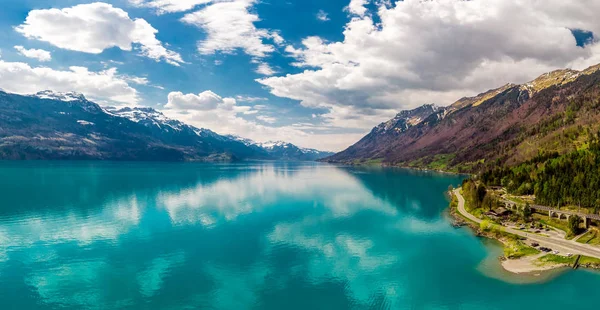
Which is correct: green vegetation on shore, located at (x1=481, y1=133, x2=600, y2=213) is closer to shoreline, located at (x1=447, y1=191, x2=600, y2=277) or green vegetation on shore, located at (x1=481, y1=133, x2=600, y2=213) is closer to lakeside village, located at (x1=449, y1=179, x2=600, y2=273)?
lakeside village, located at (x1=449, y1=179, x2=600, y2=273)

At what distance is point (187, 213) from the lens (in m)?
129

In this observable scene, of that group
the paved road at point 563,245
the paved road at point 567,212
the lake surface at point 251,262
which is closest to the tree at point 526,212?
the paved road at point 567,212

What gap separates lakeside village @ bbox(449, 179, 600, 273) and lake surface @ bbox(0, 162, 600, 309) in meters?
5.27

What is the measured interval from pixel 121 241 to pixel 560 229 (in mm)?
121358

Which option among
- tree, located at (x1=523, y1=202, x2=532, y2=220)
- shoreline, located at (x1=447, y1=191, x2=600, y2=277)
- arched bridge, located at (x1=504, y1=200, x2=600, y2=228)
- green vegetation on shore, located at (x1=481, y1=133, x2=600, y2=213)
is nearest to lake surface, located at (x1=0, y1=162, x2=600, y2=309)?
shoreline, located at (x1=447, y1=191, x2=600, y2=277)

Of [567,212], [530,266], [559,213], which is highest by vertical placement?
[567,212]

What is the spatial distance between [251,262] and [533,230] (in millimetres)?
79059

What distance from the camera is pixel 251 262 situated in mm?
73562

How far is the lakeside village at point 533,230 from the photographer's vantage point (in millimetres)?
71438

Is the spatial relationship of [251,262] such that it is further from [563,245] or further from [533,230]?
→ [533,230]

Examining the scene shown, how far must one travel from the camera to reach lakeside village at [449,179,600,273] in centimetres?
7144

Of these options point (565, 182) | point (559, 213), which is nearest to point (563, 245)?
point (559, 213)

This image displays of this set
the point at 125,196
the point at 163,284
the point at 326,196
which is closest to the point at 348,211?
the point at 326,196

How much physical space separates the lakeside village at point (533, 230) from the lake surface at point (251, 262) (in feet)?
17.3
